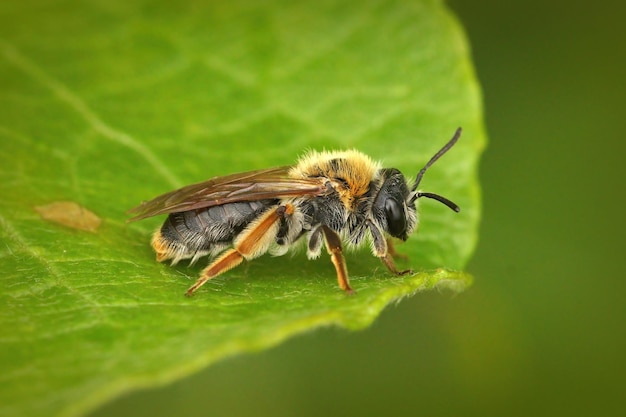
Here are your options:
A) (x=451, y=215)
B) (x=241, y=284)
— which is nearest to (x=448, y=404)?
(x=451, y=215)

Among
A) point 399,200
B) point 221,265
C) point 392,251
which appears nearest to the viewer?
point 221,265

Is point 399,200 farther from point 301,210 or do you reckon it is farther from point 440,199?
point 301,210

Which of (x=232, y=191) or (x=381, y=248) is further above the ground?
(x=232, y=191)

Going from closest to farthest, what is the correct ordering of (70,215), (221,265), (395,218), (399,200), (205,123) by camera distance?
(70,215) → (221,265) → (395,218) → (399,200) → (205,123)

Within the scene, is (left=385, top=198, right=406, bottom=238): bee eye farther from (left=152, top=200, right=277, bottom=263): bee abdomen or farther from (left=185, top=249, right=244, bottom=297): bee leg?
(left=185, top=249, right=244, bottom=297): bee leg

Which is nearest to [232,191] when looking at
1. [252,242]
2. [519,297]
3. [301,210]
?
[252,242]

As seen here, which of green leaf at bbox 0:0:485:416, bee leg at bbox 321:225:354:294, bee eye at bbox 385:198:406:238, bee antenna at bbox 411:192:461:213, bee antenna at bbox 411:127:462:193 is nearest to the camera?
green leaf at bbox 0:0:485:416

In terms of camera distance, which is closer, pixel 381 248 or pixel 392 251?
pixel 381 248

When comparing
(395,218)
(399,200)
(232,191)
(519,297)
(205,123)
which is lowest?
(519,297)

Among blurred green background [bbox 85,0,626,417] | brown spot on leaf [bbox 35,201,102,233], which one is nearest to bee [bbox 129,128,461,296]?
brown spot on leaf [bbox 35,201,102,233]
